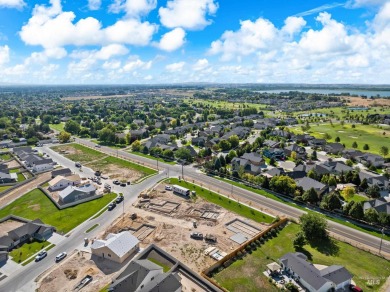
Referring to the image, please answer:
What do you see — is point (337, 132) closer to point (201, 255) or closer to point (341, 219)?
point (341, 219)

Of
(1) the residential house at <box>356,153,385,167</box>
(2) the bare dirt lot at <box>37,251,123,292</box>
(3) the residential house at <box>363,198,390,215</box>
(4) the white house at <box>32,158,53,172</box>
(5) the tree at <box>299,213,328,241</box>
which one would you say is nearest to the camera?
(2) the bare dirt lot at <box>37,251,123,292</box>

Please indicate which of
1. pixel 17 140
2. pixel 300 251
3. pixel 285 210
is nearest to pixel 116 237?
pixel 300 251

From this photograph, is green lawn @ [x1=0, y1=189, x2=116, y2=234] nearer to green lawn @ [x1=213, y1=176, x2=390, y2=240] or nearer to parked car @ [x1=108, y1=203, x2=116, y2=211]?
parked car @ [x1=108, y1=203, x2=116, y2=211]

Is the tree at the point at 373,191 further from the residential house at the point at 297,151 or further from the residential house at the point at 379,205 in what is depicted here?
the residential house at the point at 297,151

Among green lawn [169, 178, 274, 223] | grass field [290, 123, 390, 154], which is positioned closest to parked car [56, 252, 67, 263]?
green lawn [169, 178, 274, 223]

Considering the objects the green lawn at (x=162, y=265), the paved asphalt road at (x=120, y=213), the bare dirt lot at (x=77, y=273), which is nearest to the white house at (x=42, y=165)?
the paved asphalt road at (x=120, y=213)

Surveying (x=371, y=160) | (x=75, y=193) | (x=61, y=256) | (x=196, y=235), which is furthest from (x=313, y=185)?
(x=75, y=193)

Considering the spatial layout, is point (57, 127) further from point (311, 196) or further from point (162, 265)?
point (311, 196)
